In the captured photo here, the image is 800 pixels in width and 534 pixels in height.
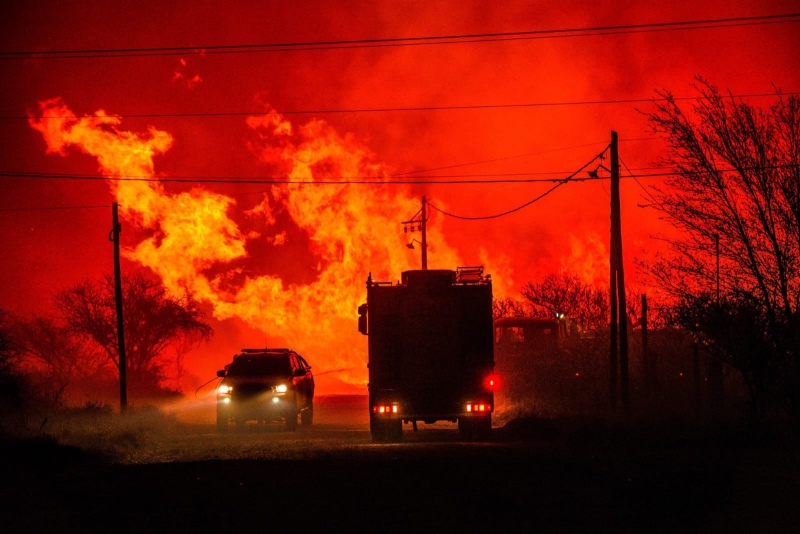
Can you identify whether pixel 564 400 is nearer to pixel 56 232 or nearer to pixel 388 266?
pixel 388 266

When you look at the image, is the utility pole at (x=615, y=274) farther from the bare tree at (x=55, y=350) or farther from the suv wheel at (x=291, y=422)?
the bare tree at (x=55, y=350)

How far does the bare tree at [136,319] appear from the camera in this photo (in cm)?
4866

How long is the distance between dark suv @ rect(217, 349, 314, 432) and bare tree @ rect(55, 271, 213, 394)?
23.4 metres

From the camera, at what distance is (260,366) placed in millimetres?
26000

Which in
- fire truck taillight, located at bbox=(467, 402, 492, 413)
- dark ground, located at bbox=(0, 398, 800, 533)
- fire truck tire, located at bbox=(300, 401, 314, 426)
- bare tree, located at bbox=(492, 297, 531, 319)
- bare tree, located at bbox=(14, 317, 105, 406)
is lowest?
dark ground, located at bbox=(0, 398, 800, 533)

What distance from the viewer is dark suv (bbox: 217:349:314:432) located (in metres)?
25.2

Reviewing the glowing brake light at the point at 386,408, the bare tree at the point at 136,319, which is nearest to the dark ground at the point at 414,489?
the glowing brake light at the point at 386,408

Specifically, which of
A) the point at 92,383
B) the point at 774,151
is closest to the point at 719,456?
the point at 774,151

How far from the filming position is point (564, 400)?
3092cm

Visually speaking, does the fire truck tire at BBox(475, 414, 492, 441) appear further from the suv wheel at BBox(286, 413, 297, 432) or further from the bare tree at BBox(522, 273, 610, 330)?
the bare tree at BBox(522, 273, 610, 330)

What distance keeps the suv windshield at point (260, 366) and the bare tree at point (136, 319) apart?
76.5 feet

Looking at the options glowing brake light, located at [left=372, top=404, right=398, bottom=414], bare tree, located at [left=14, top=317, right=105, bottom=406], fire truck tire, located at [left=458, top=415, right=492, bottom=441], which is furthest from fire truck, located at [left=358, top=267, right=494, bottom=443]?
Answer: bare tree, located at [left=14, top=317, right=105, bottom=406]

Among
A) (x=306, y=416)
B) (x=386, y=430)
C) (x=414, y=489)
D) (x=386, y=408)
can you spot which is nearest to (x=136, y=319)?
(x=306, y=416)

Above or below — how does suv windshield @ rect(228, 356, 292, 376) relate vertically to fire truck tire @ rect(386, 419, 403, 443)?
above
